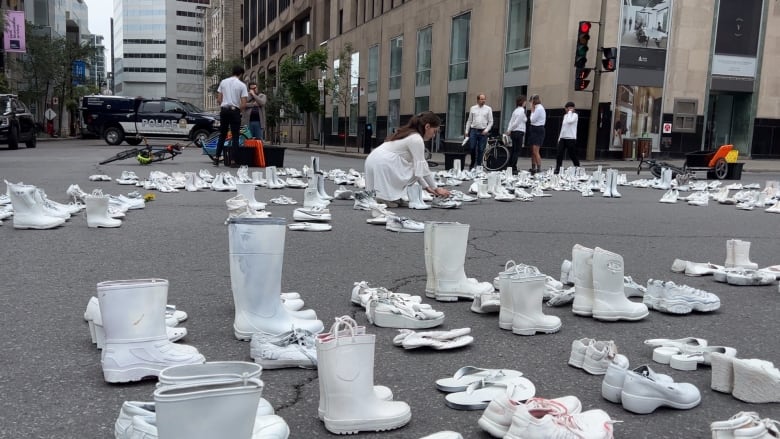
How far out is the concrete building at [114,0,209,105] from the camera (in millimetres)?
141875

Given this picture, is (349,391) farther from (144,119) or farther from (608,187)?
(144,119)

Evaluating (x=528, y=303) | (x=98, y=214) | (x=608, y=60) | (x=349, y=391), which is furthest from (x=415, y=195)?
(x=608, y=60)

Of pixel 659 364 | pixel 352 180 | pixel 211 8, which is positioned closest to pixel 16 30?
pixel 352 180

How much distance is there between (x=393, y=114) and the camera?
35.8 meters

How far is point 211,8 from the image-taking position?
114562 mm

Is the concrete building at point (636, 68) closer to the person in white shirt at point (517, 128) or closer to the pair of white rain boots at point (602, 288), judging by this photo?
the person in white shirt at point (517, 128)

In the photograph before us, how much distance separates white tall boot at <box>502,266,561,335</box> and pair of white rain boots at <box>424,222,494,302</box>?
573mm

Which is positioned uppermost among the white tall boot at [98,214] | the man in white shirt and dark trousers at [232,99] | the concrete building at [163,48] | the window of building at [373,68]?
the concrete building at [163,48]

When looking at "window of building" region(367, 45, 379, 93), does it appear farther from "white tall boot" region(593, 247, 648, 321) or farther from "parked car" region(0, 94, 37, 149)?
"white tall boot" region(593, 247, 648, 321)

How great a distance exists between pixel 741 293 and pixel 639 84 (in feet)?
64.3

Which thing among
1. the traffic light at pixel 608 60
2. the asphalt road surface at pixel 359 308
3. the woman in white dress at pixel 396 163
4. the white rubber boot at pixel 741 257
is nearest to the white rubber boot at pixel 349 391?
the asphalt road surface at pixel 359 308

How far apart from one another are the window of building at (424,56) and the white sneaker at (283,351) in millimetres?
29192

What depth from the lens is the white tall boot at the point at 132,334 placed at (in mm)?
2641

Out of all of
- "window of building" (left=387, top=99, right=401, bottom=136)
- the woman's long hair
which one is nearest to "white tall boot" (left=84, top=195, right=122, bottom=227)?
the woman's long hair
